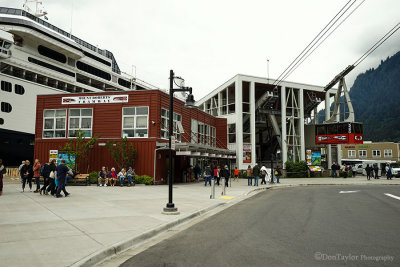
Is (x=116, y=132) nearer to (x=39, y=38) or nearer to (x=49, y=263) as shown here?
(x=39, y=38)

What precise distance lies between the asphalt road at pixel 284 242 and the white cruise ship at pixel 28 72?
82.3ft

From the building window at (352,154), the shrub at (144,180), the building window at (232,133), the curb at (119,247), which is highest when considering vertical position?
the building window at (232,133)

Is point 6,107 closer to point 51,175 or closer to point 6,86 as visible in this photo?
point 6,86

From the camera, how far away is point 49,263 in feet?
15.6

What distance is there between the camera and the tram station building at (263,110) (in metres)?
36.3

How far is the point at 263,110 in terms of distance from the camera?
128ft

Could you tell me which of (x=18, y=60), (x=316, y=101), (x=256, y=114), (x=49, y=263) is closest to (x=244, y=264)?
(x=49, y=263)

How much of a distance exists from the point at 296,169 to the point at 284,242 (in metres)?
30.8

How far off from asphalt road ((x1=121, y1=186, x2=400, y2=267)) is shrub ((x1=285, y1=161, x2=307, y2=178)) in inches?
1035

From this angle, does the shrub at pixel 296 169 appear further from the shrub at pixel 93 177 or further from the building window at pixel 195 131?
the shrub at pixel 93 177

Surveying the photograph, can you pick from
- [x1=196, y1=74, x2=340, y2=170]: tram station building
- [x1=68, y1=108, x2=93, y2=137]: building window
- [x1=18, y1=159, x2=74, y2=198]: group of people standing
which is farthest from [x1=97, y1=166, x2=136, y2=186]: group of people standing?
[x1=196, y1=74, x2=340, y2=170]: tram station building

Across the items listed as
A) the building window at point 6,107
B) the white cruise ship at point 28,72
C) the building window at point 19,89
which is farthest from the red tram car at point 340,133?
the building window at point 6,107

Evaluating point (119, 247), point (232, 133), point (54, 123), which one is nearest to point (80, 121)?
point (54, 123)

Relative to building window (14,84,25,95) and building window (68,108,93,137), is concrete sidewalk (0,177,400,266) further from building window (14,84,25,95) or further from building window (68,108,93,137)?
building window (14,84,25,95)
